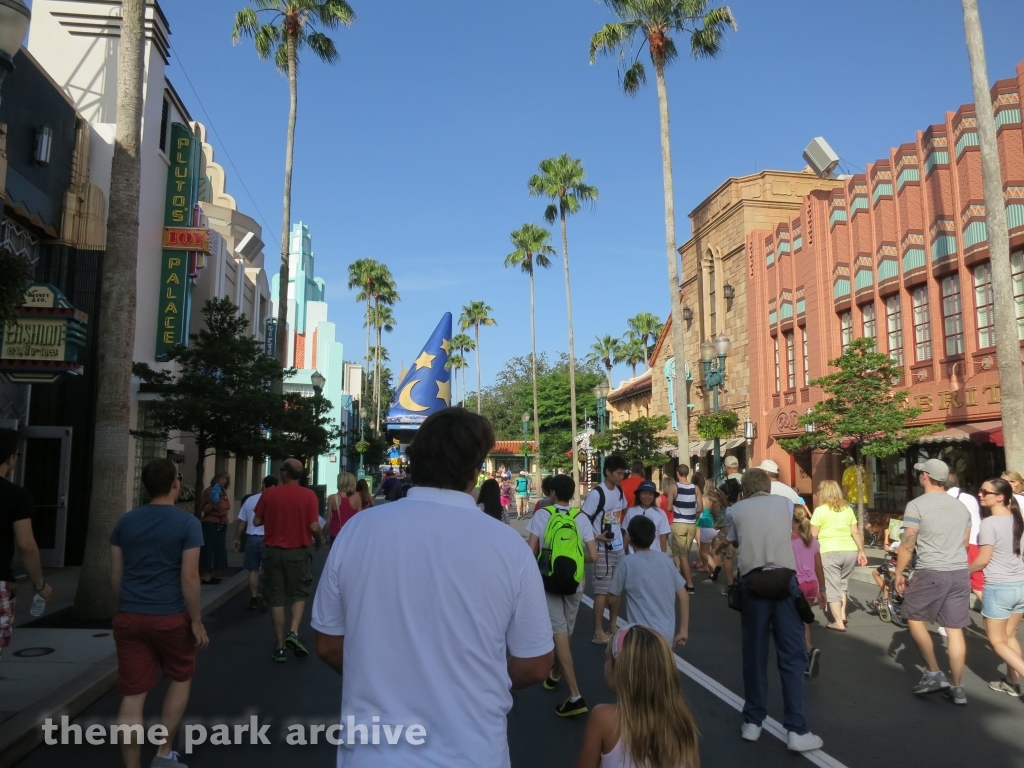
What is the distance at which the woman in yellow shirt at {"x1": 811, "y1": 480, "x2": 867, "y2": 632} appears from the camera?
9320 millimetres

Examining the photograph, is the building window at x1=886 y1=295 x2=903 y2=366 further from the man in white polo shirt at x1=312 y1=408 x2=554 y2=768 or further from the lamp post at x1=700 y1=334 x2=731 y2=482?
the man in white polo shirt at x1=312 y1=408 x2=554 y2=768

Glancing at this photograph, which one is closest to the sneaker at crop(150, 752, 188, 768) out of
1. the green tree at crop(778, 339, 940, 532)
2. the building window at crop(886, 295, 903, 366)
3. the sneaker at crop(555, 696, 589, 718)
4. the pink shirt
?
the sneaker at crop(555, 696, 589, 718)

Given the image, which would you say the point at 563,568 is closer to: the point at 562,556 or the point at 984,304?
the point at 562,556

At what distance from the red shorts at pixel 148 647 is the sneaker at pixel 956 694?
18.8 ft

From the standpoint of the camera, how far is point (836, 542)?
9336 mm

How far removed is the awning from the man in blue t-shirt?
1668cm

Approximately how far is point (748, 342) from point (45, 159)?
Result: 912 inches

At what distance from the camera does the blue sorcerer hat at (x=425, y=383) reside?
181 feet

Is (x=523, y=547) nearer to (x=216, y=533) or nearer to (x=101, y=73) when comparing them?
(x=216, y=533)

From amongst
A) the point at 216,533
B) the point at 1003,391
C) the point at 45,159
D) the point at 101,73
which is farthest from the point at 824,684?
the point at 101,73

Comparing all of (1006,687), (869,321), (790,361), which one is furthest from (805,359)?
(1006,687)

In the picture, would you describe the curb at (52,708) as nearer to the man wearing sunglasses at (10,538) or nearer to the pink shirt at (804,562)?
the man wearing sunglasses at (10,538)

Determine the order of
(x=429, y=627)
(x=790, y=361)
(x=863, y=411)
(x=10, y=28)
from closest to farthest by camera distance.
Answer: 1. (x=429, y=627)
2. (x=10, y=28)
3. (x=863, y=411)
4. (x=790, y=361)

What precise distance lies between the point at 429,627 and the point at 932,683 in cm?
585
